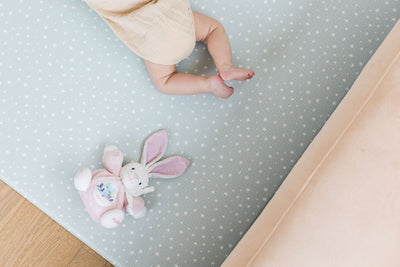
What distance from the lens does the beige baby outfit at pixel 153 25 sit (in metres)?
0.82

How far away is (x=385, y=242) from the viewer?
60 cm

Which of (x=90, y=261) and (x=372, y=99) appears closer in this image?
(x=372, y=99)

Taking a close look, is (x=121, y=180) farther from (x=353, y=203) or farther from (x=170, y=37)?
(x=353, y=203)

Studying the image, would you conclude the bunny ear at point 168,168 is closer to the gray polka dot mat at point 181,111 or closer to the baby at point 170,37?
the gray polka dot mat at point 181,111

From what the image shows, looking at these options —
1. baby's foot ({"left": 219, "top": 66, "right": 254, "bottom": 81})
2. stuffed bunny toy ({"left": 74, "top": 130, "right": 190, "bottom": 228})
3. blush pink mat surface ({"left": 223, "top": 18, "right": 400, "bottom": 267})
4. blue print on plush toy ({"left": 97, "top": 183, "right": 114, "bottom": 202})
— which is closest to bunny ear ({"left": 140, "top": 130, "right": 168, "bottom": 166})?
stuffed bunny toy ({"left": 74, "top": 130, "right": 190, "bottom": 228})

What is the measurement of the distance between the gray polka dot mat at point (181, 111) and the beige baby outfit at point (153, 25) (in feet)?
0.48

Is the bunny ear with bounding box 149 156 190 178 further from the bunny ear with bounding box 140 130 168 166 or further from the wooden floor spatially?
the wooden floor

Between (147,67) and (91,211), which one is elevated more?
(147,67)

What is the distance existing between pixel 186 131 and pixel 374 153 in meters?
0.50

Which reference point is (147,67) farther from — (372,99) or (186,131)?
(372,99)

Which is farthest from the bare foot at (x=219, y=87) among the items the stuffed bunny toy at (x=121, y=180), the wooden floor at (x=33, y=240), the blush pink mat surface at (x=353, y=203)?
the wooden floor at (x=33, y=240)

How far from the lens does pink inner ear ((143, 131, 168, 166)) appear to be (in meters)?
0.97

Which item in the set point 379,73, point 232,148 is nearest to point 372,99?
point 379,73

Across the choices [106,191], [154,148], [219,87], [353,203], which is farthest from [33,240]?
[353,203]
